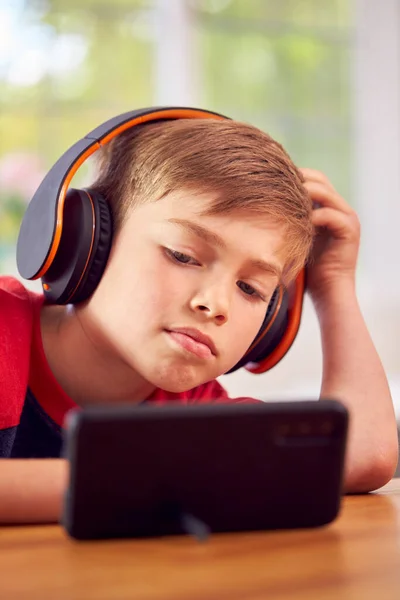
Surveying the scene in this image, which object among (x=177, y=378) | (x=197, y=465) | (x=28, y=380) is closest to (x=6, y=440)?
(x=28, y=380)

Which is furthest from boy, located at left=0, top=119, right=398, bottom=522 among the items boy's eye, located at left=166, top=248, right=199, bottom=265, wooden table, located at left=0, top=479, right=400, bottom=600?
wooden table, located at left=0, top=479, right=400, bottom=600

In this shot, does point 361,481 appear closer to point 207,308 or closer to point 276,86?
point 207,308

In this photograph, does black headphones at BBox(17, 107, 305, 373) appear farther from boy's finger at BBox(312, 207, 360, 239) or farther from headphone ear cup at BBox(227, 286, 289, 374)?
boy's finger at BBox(312, 207, 360, 239)

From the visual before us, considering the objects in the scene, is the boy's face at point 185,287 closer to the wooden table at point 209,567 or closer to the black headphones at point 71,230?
the black headphones at point 71,230

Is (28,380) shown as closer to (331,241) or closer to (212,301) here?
(212,301)

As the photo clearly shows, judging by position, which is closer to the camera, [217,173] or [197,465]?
[197,465]

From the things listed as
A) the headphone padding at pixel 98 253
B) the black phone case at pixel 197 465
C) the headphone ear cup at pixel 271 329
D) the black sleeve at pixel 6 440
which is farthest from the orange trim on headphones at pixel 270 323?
the black phone case at pixel 197 465

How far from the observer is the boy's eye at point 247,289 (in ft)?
3.22

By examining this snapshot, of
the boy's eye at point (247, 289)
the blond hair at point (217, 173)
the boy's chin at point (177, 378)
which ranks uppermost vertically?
the blond hair at point (217, 173)

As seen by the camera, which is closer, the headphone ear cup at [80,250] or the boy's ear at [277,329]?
the headphone ear cup at [80,250]

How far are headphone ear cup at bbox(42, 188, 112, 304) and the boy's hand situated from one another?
347mm

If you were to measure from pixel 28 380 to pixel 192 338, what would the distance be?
31cm

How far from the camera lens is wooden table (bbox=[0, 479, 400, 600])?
20.6 inches

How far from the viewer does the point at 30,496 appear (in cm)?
73
